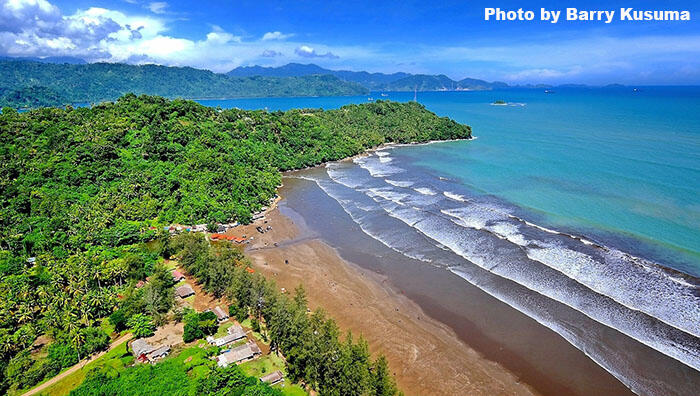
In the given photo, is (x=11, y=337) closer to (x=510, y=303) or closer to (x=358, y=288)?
(x=358, y=288)

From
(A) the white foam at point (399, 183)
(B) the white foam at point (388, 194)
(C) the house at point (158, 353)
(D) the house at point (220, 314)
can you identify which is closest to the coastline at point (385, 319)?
(D) the house at point (220, 314)

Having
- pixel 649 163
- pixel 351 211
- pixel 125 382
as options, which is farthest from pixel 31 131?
pixel 649 163

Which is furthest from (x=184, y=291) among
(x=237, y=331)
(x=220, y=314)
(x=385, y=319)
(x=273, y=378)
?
(x=385, y=319)

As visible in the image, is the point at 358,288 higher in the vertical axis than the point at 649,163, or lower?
lower

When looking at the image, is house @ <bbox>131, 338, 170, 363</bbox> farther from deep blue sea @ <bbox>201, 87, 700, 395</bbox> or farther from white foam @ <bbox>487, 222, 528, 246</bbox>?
white foam @ <bbox>487, 222, 528, 246</bbox>

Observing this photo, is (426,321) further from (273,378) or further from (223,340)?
(223,340)

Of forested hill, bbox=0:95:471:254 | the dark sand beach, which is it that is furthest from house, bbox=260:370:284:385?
forested hill, bbox=0:95:471:254
